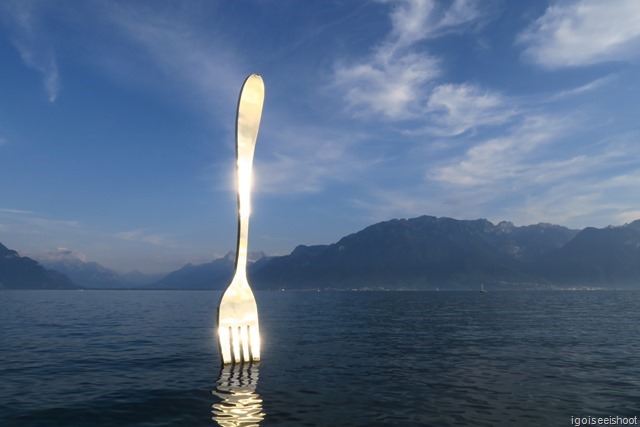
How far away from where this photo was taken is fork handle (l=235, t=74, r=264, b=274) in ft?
42.9

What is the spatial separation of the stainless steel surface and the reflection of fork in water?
0.91 meters

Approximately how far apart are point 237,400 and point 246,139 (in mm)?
9926

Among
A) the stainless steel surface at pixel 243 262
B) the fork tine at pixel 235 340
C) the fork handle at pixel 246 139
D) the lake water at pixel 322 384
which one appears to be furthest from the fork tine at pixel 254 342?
the fork handle at pixel 246 139

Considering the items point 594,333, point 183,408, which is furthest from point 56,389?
point 594,333

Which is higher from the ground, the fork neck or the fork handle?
the fork handle

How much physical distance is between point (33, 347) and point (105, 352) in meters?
6.78

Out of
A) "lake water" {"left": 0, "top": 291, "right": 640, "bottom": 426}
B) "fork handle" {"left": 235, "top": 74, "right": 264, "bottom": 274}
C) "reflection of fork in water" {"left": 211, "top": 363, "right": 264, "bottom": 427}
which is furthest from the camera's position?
"lake water" {"left": 0, "top": 291, "right": 640, "bottom": 426}

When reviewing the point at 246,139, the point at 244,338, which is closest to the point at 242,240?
the point at 246,139

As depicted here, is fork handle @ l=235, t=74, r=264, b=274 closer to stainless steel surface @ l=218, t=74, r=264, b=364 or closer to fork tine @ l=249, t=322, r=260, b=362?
stainless steel surface @ l=218, t=74, r=264, b=364

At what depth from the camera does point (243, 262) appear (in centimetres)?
1466

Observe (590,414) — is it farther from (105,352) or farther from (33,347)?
(33,347)

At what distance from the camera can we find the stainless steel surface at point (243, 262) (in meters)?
13.2

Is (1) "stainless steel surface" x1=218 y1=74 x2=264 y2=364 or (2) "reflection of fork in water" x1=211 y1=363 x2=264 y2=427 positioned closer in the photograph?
(1) "stainless steel surface" x1=218 y1=74 x2=264 y2=364

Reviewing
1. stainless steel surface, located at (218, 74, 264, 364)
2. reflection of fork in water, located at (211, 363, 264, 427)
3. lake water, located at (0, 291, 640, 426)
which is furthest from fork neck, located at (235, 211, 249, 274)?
lake water, located at (0, 291, 640, 426)
